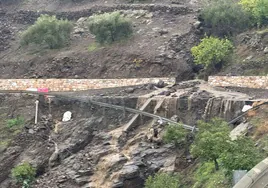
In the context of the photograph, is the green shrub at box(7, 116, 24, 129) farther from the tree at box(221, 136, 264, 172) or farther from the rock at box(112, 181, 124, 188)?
the tree at box(221, 136, 264, 172)

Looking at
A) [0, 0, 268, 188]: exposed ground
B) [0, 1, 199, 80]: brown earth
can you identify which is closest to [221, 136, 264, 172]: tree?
[0, 0, 268, 188]: exposed ground

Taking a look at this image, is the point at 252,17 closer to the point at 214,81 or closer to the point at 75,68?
the point at 214,81

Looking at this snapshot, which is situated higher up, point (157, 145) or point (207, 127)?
point (207, 127)

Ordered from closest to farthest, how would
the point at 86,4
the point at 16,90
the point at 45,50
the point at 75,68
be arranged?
the point at 16,90 → the point at 75,68 → the point at 45,50 → the point at 86,4

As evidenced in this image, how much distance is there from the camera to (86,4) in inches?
2100

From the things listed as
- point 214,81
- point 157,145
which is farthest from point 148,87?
point 157,145

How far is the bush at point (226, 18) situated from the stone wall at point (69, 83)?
8.21 meters

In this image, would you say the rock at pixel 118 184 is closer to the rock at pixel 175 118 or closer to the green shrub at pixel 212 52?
the rock at pixel 175 118

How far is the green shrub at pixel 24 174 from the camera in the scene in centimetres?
3022

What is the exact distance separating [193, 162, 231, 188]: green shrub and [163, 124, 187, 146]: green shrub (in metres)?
2.56

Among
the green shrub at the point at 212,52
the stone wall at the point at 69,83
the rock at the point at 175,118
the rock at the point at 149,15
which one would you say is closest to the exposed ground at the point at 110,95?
the rock at the point at 149,15

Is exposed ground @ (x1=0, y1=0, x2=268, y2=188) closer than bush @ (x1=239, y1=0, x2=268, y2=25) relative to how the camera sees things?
Yes

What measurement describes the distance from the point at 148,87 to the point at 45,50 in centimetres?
1284

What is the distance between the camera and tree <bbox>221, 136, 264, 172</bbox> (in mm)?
20062
